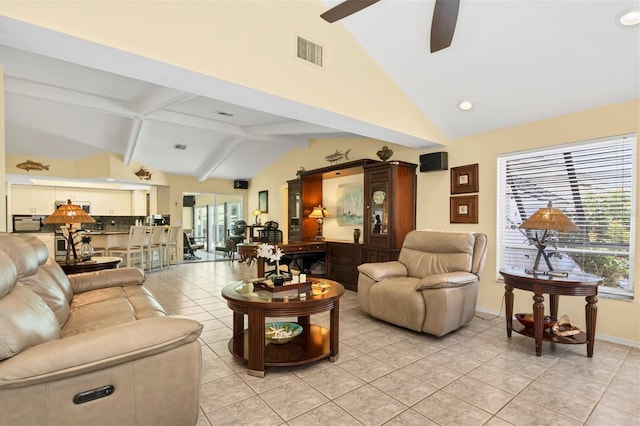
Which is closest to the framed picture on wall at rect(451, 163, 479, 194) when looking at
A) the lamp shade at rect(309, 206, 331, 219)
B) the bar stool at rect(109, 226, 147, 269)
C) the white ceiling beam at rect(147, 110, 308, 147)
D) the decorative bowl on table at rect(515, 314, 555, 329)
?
the decorative bowl on table at rect(515, 314, 555, 329)

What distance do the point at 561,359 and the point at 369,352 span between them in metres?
1.61

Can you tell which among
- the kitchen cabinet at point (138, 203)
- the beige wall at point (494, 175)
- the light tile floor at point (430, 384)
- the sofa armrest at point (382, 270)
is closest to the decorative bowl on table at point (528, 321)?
the light tile floor at point (430, 384)

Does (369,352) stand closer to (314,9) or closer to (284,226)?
(314,9)

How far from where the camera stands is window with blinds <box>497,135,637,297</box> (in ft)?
10.0

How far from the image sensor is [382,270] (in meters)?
3.67

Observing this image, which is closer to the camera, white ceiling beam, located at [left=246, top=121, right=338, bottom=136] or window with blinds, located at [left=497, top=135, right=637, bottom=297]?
window with blinds, located at [left=497, top=135, right=637, bottom=297]

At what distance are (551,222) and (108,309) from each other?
144 inches

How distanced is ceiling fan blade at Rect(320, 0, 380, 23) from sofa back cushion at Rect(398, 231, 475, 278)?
251 centimetres

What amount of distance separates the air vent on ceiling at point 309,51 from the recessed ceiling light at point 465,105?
1.75 m

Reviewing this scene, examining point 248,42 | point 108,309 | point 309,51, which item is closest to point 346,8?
point 309,51

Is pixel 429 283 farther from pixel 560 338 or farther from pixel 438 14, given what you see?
pixel 438 14

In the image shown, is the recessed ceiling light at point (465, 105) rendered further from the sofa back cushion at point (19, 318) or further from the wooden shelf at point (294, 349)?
the sofa back cushion at point (19, 318)

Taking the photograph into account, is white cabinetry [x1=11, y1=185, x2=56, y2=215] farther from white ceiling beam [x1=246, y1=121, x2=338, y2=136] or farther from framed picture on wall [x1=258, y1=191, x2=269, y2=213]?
white ceiling beam [x1=246, y1=121, x2=338, y2=136]

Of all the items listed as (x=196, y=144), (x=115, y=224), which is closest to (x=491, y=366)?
(x=196, y=144)
